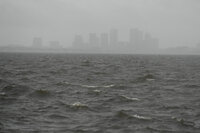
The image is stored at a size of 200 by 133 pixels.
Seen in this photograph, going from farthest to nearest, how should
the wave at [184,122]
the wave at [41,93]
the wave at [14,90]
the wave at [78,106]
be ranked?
the wave at [14,90]
the wave at [41,93]
the wave at [78,106]
the wave at [184,122]

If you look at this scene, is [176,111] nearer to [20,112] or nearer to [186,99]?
[186,99]

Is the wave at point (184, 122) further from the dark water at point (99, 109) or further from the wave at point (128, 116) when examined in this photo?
the wave at point (128, 116)

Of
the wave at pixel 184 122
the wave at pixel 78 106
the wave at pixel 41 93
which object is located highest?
the wave at pixel 41 93

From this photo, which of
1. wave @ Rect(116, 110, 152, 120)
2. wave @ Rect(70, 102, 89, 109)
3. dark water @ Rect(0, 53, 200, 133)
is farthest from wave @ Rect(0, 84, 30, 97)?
wave @ Rect(116, 110, 152, 120)

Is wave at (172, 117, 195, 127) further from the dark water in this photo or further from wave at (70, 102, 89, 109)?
wave at (70, 102, 89, 109)

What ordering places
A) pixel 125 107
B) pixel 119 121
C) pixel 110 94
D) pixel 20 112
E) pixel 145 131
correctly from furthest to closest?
1. pixel 110 94
2. pixel 125 107
3. pixel 20 112
4. pixel 119 121
5. pixel 145 131

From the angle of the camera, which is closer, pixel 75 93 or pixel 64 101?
pixel 64 101

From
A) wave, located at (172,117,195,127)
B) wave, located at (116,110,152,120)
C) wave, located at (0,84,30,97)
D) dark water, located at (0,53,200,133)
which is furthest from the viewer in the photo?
wave, located at (0,84,30,97)

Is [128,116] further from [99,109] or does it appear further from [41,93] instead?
[41,93]

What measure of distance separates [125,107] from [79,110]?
2722 mm

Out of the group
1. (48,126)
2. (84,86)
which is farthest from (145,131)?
(84,86)

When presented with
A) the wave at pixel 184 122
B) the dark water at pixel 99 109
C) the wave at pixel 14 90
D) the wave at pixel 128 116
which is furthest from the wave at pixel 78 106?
the wave at pixel 14 90

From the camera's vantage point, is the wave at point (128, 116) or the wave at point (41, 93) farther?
the wave at point (41, 93)

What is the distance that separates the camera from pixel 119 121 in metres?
15.6
